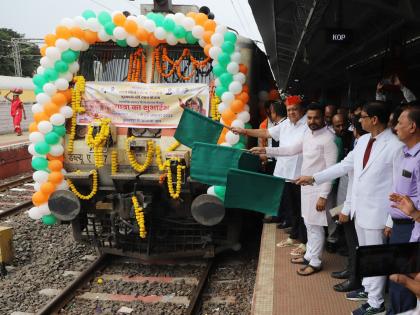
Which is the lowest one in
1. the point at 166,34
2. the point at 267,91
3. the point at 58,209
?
the point at 58,209

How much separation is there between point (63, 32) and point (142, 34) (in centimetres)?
104

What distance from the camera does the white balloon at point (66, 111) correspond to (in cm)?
579

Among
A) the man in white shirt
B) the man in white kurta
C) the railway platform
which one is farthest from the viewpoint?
the man in white shirt

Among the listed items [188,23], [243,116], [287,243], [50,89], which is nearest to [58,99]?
[50,89]

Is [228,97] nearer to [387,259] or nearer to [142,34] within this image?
[142,34]

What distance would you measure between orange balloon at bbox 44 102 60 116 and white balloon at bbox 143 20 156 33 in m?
1.58

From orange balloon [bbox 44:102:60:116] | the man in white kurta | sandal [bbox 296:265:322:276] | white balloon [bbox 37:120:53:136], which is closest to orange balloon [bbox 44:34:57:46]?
orange balloon [bbox 44:102:60:116]

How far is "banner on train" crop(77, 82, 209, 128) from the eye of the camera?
19.0 ft

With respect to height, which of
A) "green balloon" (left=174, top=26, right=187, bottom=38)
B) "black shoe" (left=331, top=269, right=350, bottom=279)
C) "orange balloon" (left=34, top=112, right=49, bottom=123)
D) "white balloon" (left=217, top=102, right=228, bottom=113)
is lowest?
"black shoe" (left=331, top=269, right=350, bottom=279)

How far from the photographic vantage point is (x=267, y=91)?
7461 millimetres

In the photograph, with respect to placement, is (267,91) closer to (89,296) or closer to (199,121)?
(199,121)

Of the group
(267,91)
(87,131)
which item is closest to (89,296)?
(87,131)

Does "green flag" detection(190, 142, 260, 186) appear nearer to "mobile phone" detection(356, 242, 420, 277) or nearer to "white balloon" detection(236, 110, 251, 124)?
"white balloon" detection(236, 110, 251, 124)

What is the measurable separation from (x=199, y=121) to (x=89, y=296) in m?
2.53
